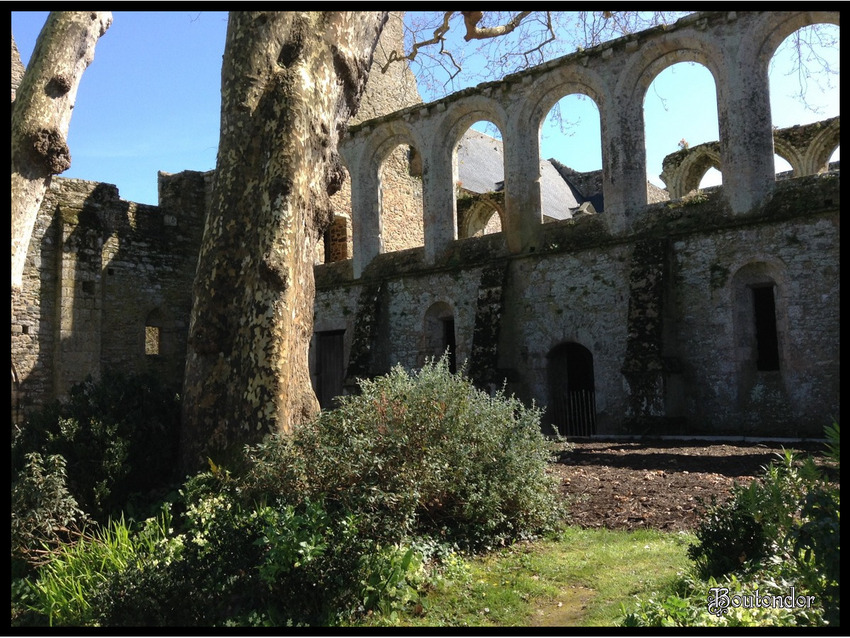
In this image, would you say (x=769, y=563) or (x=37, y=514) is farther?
(x=37, y=514)

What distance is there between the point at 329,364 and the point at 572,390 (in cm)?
673

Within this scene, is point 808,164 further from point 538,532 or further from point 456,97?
point 538,532

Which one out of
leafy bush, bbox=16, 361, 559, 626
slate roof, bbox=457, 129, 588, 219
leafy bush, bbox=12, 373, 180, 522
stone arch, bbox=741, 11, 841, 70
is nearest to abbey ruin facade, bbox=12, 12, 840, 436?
stone arch, bbox=741, 11, 841, 70

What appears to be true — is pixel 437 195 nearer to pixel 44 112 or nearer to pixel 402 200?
pixel 402 200

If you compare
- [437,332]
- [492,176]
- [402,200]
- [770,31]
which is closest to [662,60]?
[770,31]

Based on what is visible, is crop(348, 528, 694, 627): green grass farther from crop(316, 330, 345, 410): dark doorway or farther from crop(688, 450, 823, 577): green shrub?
crop(316, 330, 345, 410): dark doorway

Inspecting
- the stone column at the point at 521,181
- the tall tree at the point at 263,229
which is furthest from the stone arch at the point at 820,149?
the tall tree at the point at 263,229

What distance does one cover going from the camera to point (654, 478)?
295 inches

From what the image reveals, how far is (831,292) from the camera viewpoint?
11.1m

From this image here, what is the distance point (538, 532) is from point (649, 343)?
7.05 meters

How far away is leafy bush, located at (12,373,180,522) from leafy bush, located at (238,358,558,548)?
1.23 metres

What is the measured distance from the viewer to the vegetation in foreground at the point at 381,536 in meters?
3.81

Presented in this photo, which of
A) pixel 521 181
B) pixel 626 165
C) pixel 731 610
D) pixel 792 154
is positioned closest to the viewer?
pixel 731 610

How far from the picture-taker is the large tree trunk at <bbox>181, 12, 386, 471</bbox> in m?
5.82
